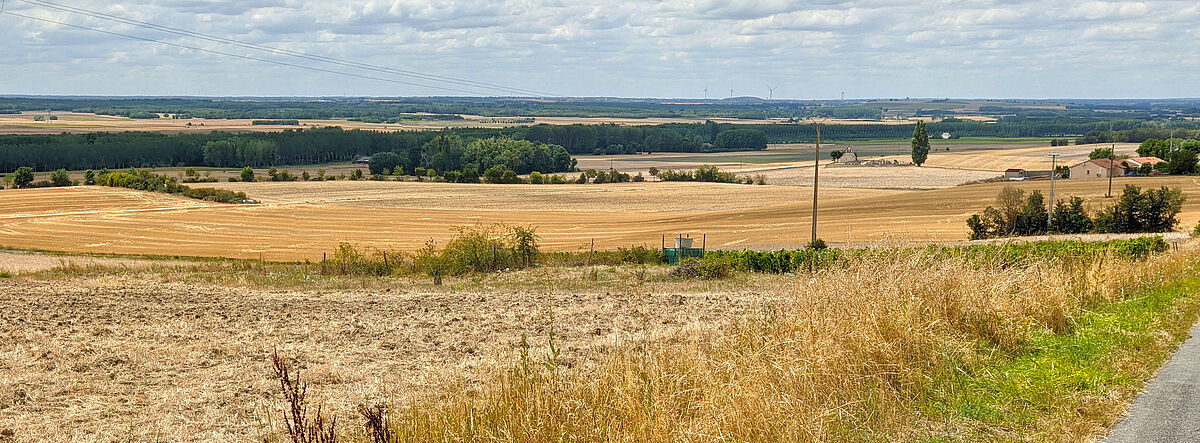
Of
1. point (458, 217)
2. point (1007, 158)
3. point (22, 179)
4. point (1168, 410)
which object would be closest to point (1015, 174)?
point (1007, 158)

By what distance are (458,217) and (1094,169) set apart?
65.8 meters

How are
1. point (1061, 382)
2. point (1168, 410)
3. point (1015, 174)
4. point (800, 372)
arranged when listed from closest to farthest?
1. point (1168, 410)
2. point (800, 372)
3. point (1061, 382)
4. point (1015, 174)

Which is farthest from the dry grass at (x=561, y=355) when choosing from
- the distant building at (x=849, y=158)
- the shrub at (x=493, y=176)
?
the distant building at (x=849, y=158)

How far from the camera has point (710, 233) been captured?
5903cm

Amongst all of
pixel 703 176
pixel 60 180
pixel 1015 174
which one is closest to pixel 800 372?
pixel 703 176

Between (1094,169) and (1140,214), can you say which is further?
(1094,169)

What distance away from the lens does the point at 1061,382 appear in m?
8.81

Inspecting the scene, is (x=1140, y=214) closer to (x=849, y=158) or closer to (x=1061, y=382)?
(x=1061, y=382)

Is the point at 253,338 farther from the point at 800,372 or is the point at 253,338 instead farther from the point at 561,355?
the point at 800,372

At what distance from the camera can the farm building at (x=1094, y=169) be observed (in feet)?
320

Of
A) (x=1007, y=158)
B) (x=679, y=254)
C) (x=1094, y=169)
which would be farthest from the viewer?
(x=1007, y=158)

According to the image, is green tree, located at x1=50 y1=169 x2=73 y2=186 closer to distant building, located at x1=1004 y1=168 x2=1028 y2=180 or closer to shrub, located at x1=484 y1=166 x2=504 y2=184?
shrub, located at x1=484 y1=166 x2=504 y2=184

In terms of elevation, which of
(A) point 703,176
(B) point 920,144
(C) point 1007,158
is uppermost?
(B) point 920,144

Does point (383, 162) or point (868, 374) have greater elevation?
point (868, 374)
